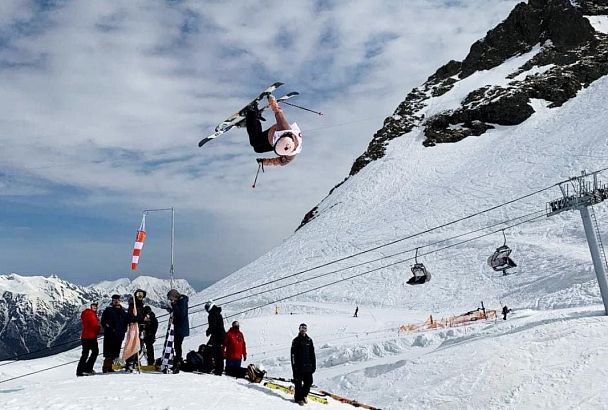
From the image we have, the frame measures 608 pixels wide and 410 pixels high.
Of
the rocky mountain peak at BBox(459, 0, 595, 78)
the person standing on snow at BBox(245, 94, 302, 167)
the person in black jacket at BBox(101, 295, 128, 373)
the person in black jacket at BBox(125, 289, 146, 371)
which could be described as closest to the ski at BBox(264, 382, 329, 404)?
the person in black jacket at BBox(125, 289, 146, 371)

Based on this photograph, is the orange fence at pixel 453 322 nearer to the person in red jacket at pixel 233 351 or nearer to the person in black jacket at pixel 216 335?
the person in red jacket at pixel 233 351

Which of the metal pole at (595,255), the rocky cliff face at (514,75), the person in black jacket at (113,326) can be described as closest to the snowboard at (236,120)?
the person in black jacket at (113,326)

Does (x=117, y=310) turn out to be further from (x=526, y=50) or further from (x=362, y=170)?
(x=526, y=50)

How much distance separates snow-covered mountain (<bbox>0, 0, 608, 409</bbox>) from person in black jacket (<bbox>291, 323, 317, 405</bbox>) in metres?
0.61

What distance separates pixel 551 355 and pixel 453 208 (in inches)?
2049

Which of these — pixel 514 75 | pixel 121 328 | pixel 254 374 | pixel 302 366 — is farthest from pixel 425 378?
pixel 514 75

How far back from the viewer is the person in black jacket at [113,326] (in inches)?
492

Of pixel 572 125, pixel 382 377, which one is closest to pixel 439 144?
pixel 572 125

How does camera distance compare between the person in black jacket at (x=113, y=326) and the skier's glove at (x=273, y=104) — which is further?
the person in black jacket at (x=113, y=326)

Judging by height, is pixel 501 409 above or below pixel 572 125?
below

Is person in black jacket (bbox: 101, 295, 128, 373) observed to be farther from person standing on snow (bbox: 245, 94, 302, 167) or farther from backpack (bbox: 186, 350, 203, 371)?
person standing on snow (bbox: 245, 94, 302, 167)

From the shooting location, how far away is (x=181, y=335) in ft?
42.9

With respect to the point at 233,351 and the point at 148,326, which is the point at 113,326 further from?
the point at 233,351

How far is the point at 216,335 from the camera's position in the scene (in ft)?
45.8
